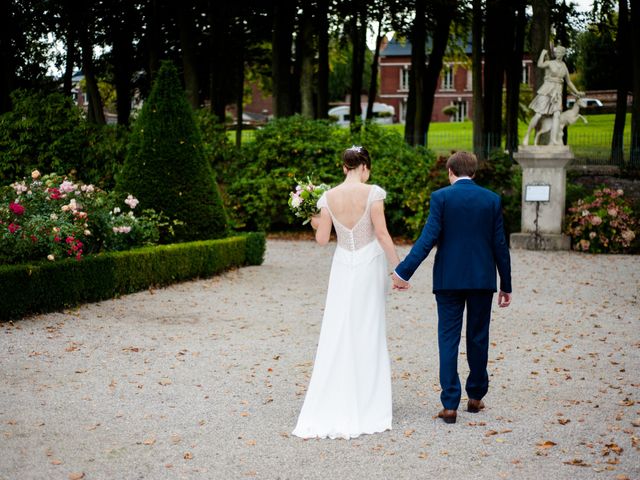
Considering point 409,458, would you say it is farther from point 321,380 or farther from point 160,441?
point 160,441

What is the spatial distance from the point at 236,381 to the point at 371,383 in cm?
179

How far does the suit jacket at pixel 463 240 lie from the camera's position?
5.82 meters

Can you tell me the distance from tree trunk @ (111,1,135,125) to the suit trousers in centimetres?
2256

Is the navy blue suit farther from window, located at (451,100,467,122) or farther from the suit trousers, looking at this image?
window, located at (451,100,467,122)

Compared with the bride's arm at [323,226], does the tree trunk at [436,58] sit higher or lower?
higher

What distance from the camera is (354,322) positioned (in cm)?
593

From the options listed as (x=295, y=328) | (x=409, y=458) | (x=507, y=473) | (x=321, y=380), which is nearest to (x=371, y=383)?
(x=321, y=380)

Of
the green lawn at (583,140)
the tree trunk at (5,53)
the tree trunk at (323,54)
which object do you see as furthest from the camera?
the green lawn at (583,140)

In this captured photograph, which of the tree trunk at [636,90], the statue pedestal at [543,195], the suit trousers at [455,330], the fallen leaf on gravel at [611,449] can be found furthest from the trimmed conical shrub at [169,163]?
the tree trunk at [636,90]

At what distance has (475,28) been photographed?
26.5 m

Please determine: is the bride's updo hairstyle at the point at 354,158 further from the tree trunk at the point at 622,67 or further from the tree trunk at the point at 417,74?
the tree trunk at the point at 622,67

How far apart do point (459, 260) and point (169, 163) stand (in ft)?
28.6

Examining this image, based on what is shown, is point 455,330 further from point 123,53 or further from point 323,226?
point 123,53

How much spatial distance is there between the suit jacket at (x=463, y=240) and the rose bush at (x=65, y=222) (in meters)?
6.00
